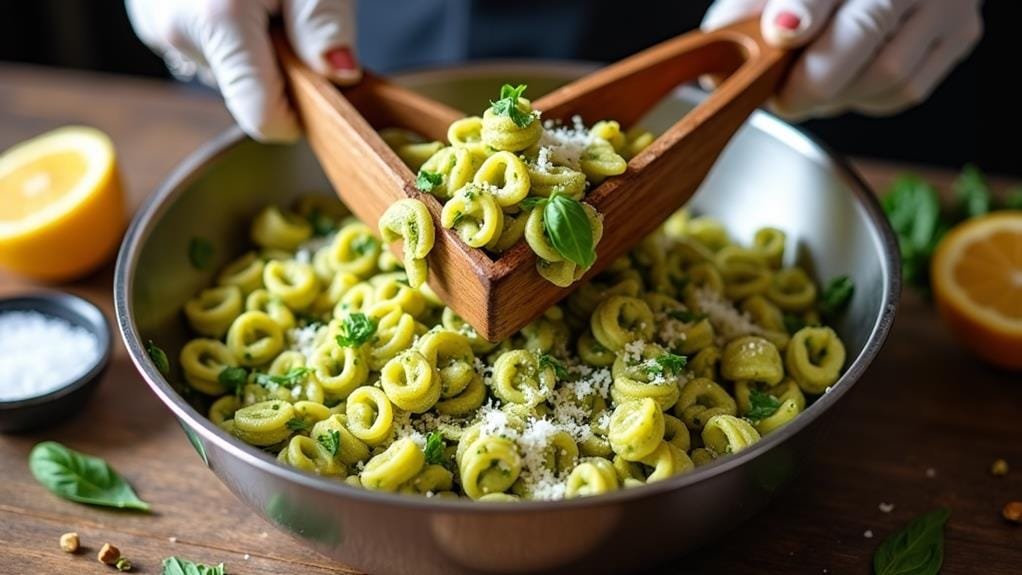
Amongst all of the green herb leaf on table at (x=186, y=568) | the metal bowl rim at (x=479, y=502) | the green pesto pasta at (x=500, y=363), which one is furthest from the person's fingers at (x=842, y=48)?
the green herb leaf on table at (x=186, y=568)

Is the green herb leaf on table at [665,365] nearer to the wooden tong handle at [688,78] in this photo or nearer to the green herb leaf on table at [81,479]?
the wooden tong handle at [688,78]

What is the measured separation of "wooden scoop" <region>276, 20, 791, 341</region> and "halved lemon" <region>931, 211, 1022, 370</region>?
53 centimetres

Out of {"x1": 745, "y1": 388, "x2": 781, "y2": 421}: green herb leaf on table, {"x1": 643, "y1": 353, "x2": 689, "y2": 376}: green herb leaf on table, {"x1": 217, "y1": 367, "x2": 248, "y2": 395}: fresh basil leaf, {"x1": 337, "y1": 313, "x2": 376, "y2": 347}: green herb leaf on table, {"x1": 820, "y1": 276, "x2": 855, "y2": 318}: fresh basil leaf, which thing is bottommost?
{"x1": 820, "y1": 276, "x2": 855, "y2": 318}: fresh basil leaf

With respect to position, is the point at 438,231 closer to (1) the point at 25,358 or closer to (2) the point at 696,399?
(2) the point at 696,399

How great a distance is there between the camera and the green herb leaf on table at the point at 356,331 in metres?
1.66

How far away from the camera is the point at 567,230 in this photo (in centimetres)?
145

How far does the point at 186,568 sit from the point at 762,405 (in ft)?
3.02

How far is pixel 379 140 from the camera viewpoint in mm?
1692

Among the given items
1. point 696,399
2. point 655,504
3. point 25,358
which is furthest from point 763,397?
point 25,358

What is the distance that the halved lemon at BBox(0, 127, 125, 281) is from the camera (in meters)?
2.12

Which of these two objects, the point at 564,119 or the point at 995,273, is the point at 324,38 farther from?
the point at 995,273

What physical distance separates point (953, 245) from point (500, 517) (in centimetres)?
128

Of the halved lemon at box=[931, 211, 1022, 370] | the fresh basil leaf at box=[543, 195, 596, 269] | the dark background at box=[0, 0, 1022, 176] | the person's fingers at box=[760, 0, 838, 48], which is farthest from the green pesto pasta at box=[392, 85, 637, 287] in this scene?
the dark background at box=[0, 0, 1022, 176]

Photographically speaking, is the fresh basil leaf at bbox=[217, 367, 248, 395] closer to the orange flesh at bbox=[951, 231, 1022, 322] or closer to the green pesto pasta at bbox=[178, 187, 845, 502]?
the green pesto pasta at bbox=[178, 187, 845, 502]
